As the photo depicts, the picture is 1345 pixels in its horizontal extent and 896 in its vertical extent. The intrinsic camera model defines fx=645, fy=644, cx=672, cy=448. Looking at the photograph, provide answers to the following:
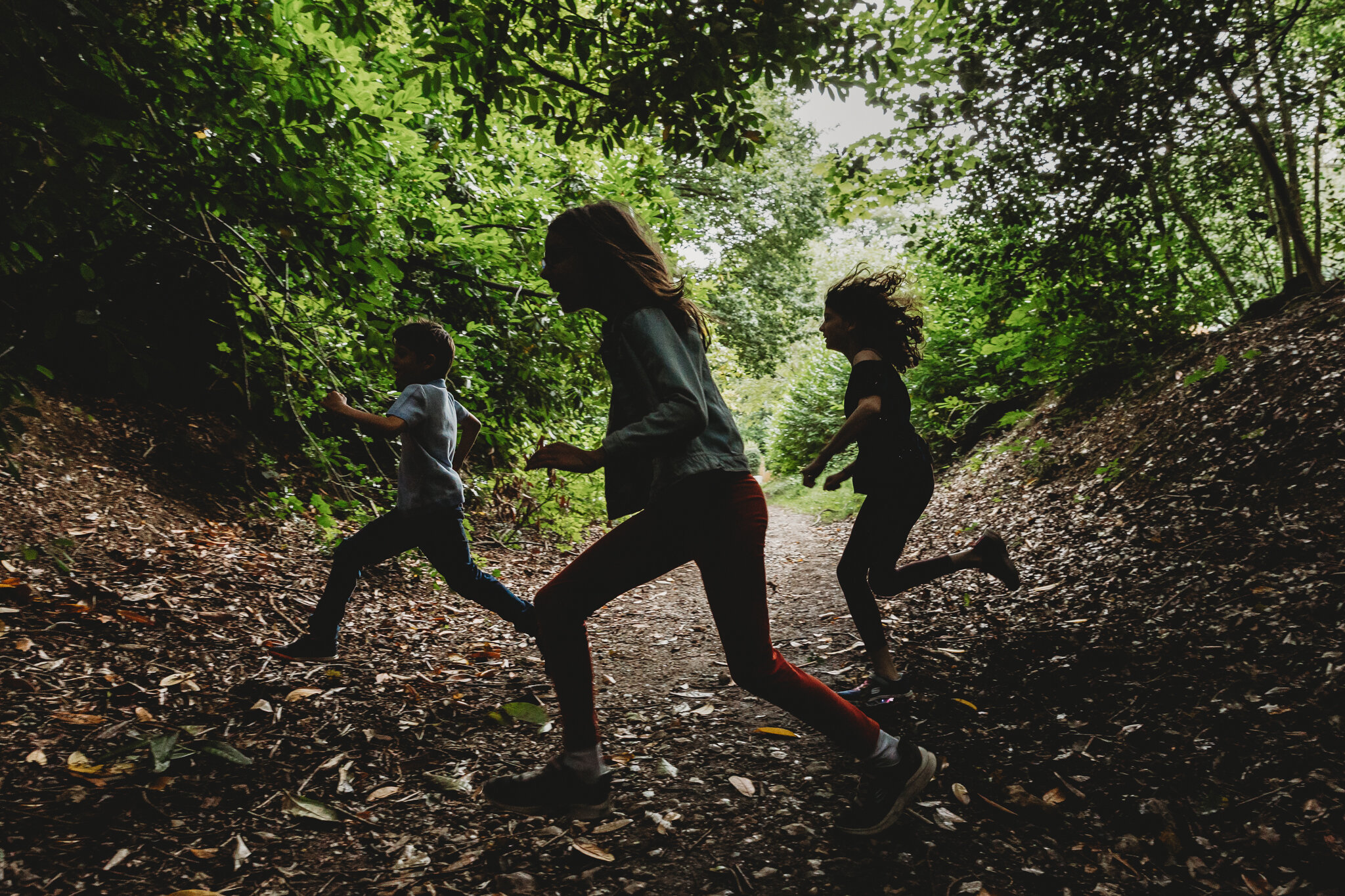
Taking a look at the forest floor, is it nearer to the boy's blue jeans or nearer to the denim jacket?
the boy's blue jeans

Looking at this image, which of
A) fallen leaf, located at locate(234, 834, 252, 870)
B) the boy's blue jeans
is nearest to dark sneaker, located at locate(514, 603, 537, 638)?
the boy's blue jeans

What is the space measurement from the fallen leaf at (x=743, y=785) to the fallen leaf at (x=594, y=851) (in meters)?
0.62

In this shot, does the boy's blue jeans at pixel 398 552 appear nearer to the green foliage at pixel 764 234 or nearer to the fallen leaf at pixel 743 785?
the fallen leaf at pixel 743 785

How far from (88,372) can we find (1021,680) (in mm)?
8155

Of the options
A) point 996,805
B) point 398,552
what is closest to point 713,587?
point 996,805

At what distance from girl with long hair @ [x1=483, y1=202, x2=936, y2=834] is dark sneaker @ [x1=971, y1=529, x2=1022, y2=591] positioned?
60.8 inches

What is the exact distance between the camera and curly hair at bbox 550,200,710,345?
2.10 m

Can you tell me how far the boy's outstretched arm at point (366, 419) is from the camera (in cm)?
308

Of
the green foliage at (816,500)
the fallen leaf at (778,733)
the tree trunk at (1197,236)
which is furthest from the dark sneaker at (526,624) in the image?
the tree trunk at (1197,236)

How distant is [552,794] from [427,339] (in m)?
2.44

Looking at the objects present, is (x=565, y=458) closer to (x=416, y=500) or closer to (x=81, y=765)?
(x=416, y=500)

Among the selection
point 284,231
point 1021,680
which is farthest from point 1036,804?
point 284,231

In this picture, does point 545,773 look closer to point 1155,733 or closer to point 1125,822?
point 1125,822

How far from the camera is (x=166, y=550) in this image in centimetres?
463
